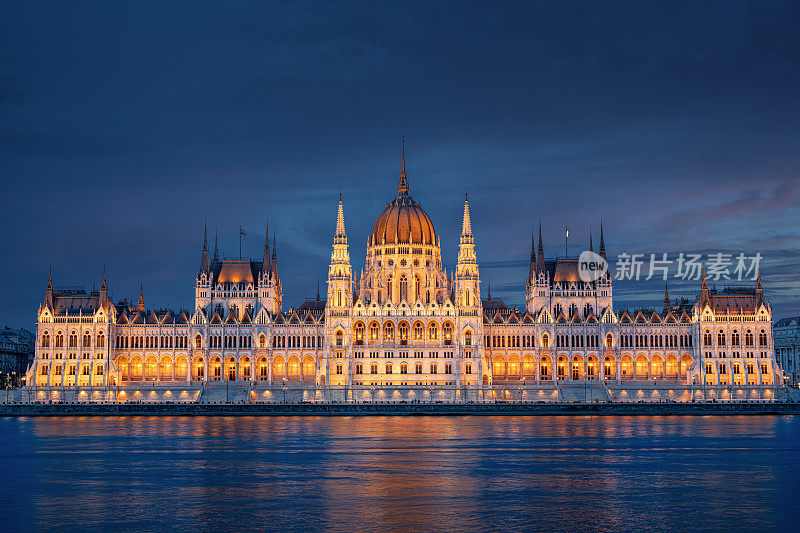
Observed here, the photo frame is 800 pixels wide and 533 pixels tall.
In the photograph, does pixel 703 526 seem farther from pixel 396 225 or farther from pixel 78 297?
pixel 78 297

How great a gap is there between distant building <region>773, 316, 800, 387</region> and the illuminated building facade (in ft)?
106

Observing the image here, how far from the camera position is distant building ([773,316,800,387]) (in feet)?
618

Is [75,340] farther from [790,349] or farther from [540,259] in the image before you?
[790,349]

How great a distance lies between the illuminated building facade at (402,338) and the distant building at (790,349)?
106ft

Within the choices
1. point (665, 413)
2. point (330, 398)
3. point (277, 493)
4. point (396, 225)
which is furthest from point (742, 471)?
point (396, 225)

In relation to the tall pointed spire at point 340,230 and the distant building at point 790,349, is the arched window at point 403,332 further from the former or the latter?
the distant building at point 790,349

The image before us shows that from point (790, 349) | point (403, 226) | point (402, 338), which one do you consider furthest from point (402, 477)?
point (790, 349)

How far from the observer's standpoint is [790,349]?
193250 millimetres

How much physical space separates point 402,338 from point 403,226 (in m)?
19.7

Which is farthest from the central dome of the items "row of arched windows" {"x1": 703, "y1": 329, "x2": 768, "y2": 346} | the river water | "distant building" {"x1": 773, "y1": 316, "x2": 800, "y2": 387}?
"distant building" {"x1": 773, "y1": 316, "x2": 800, "y2": 387}

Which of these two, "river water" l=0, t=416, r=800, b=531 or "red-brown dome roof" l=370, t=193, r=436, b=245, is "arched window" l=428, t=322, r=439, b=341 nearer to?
"red-brown dome roof" l=370, t=193, r=436, b=245

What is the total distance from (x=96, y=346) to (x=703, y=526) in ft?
393

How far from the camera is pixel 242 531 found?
2199 inches

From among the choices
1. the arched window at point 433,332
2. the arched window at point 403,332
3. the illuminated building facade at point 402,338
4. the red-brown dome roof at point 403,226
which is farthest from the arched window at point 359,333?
the red-brown dome roof at point 403,226
